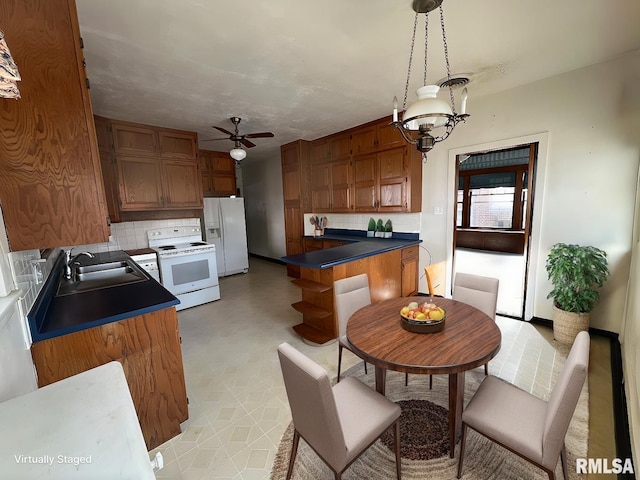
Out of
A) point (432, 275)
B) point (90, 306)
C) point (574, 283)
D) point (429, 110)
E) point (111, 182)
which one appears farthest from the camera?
point (111, 182)

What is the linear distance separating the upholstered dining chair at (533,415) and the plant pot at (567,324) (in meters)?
1.75

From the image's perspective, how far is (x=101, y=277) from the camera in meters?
2.52

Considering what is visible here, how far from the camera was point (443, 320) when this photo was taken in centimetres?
152

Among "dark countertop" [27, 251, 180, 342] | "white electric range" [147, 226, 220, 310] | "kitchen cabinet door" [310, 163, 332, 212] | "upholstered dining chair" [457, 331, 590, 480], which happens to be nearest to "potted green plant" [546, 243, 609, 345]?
"upholstered dining chair" [457, 331, 590, 480]

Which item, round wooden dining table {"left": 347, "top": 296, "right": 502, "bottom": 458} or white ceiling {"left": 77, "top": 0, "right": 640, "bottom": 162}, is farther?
white ceiling {"left": 77, "top": 0, "right": 640, "bottom": 162}

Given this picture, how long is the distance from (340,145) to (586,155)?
300cm

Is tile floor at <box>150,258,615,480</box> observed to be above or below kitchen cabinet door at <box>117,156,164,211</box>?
below

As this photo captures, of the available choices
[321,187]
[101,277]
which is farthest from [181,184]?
[321,187]

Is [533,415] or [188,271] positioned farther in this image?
[188,271]

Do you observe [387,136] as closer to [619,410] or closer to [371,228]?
[371,228]

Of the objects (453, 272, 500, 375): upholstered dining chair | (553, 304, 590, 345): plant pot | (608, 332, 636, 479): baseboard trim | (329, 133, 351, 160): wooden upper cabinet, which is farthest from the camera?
(329, 133, 351, 160): wooden upper cabinet

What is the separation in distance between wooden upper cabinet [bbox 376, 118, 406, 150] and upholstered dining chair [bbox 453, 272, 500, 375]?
2194 mm

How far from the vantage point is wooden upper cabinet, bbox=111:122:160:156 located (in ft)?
11.8

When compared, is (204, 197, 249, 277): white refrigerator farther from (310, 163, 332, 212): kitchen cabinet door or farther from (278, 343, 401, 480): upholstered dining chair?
(278, 343, 401, 480): upholstered dining chair
